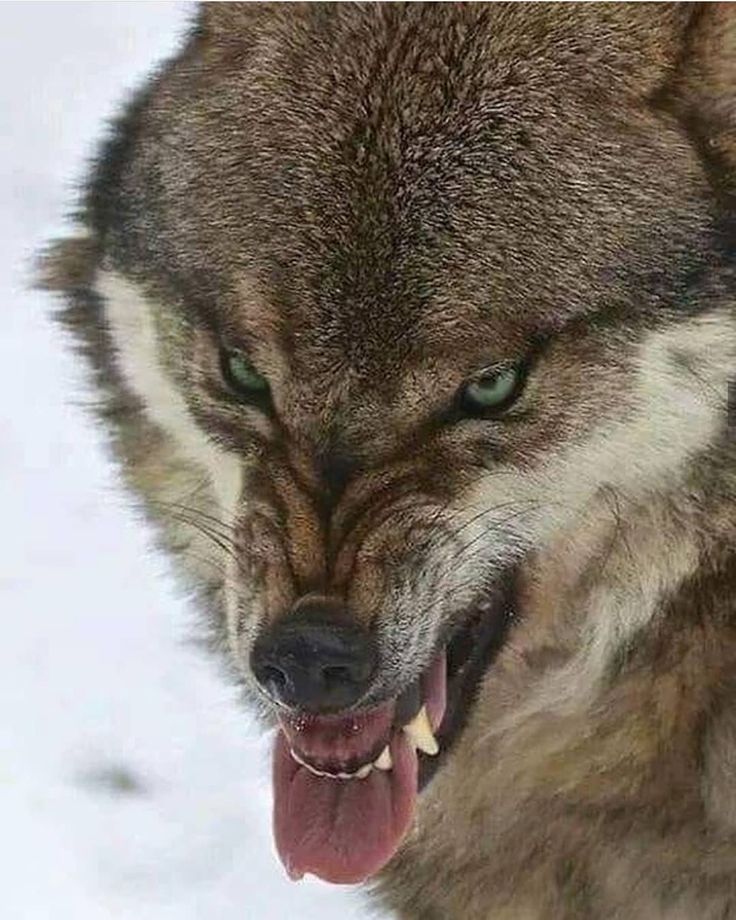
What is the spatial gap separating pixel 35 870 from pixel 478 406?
170cm

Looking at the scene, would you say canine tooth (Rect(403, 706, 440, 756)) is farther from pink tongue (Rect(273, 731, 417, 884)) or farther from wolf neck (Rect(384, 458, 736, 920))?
wolf neck (Rect(384, 458, 736, 920))

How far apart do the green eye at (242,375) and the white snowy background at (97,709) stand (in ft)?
2.01

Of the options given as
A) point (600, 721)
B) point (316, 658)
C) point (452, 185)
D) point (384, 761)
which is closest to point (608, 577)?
point (600, 721)

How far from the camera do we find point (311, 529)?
7.23ft

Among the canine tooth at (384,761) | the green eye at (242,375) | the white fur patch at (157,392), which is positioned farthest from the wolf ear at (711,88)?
the canine tooth at (384,761)

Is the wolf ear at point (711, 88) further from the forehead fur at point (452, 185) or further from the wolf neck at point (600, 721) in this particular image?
the wolf neck at point (600, 721)

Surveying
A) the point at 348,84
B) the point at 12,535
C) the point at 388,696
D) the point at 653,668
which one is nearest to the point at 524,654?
the point at 653,668

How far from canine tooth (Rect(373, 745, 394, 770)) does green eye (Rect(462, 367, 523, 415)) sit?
0.48m

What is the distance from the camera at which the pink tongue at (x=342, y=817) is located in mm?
2438

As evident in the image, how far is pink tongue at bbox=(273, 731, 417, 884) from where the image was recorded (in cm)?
244

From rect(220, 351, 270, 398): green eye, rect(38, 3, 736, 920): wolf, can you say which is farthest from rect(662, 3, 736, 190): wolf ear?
rect(220, 351, 270, 398): green eye

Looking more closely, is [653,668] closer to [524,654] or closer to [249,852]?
[524,654]

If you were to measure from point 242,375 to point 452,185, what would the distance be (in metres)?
0.38

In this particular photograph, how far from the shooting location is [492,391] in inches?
86.7
